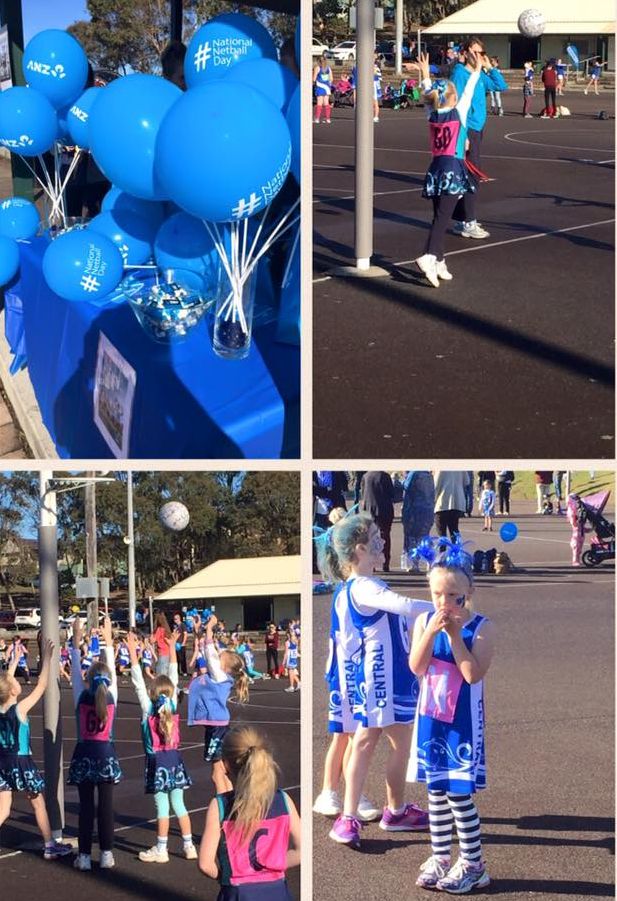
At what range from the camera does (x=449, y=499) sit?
4105 millimetres

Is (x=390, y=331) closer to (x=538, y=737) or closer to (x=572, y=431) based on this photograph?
(x=572, y=431)

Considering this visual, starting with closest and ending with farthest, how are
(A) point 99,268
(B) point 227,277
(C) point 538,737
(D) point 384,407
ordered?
1. (C) point 538,737
2. (D) point 384,407
3. (B) point 227,277
4. (A) point 99,268

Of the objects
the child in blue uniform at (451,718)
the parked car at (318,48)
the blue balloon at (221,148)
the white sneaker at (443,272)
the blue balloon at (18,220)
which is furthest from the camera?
the parked car at (318,48)

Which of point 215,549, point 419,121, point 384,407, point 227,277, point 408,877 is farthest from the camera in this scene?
point 419,121

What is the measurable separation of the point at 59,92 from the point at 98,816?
4015 millimetres

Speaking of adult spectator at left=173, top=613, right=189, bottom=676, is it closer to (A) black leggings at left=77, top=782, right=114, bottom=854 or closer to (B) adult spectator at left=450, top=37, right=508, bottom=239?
(A) black leggings at left=77, top=782, right=114, bottom=854

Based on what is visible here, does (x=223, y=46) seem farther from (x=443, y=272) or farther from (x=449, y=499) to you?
(x=449, y=499)

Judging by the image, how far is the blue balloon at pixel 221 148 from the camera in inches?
168

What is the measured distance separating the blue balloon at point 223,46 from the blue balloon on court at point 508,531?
230 centimetres

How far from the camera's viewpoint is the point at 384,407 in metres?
4.66

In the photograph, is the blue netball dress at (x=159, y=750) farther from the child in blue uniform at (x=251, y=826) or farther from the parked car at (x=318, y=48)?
the parked car at (x=318, y=48)

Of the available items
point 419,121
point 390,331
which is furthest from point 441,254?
point 419,121

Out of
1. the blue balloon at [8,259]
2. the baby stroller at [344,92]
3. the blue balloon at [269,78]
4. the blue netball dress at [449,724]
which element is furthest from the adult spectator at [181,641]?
the baby stroller at [344,92]

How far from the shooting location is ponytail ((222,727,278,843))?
3.48 meters
